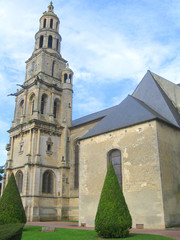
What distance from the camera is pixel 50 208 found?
85.8ft

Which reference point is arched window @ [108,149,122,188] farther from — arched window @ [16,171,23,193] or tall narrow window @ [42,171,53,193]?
arched window @ [16,171,23,193]

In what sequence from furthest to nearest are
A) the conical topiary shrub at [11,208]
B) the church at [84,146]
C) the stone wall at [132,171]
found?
the church at [84,146] → the stone wall at [132,171] → the conical topiary shrub at [11,208]

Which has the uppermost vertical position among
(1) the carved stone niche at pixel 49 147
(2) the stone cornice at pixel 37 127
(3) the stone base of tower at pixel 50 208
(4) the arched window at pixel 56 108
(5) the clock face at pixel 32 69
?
(5) the clock face at pixel 32 69

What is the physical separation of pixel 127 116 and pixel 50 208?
47.1ft

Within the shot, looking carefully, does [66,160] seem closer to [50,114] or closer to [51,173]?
[51,173]

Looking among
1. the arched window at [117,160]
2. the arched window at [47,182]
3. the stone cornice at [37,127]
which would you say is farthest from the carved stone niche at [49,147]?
the arched window at [117,160]

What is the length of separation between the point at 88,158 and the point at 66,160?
1033cm

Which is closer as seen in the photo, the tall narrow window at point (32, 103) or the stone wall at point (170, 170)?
the stone wall at point (170, 170)

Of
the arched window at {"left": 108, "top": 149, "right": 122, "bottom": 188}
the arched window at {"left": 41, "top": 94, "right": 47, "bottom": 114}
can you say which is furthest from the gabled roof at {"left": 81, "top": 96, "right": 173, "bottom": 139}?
the arched window at {"left": 41, "top": 94, "right": 47, "bottom": 114}

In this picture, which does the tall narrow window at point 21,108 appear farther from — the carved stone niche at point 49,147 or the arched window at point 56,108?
the carved stone niche at point 49,147

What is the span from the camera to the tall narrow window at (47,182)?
26.9m

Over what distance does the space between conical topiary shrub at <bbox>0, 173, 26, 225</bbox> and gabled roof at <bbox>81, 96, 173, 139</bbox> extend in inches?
296

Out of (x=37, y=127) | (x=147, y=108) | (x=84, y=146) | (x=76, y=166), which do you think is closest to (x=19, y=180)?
(x=37, y=127)

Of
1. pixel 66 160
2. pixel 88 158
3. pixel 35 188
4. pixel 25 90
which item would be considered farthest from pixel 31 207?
pixel 25 90
